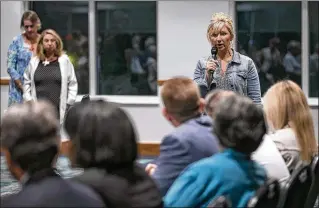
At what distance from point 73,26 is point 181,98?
7358mm

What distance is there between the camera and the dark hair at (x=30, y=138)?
2852 millimetres

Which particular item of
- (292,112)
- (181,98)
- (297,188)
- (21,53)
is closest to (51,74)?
(21,53)

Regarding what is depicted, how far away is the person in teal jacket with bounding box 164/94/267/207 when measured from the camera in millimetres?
3459

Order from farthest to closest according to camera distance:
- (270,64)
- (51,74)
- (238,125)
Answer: (270,64) → (51,74) → (238,125)

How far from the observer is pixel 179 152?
3863 millimetres

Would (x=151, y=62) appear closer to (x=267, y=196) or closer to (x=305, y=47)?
(x=305, y=47)

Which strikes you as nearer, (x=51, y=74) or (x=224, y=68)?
(x=224, y=68)

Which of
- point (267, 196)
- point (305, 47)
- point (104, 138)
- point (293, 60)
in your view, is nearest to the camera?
point (104, 138)

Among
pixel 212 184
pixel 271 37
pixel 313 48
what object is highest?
pixel 271 37

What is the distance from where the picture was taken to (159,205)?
10.9ft

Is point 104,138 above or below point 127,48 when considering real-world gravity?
below

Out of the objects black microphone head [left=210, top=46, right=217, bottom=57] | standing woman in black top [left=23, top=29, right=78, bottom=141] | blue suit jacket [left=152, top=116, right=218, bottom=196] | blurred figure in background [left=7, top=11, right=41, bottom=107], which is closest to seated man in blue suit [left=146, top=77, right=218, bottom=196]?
blue suit jacket [left=152, top=116, right=218, bottom=196]

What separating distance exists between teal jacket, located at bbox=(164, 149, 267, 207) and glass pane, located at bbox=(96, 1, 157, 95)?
7410 mm

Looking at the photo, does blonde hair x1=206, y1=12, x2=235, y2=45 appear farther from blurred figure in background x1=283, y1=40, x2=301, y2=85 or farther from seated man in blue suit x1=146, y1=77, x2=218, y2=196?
blurred figure in background x1=283, y1=40, x2=301, y2=85
